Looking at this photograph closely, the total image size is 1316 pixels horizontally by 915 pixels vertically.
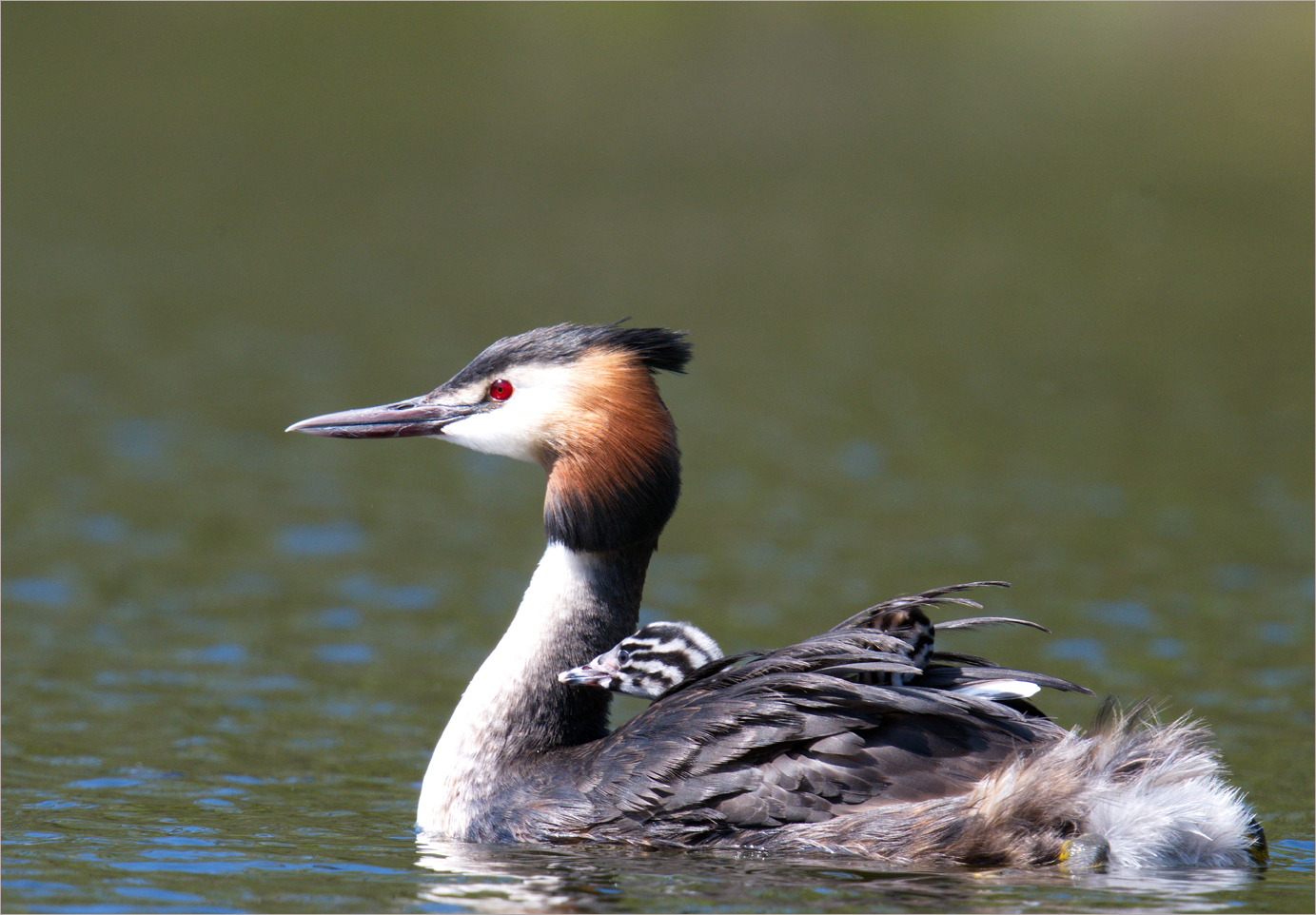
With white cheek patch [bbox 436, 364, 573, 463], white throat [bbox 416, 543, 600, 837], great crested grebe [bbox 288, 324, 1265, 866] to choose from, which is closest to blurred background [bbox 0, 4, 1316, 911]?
white throat [bbox 416, 543, 600, 837]

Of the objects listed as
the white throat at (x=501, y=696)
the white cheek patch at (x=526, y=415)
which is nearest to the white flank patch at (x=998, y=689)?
the white throat at (x=501, y=696)

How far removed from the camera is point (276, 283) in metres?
22.1

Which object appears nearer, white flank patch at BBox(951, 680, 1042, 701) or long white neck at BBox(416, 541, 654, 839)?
white flank patch at BBox(951, 680, 1042, 701)

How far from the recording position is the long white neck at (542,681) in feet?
23.4

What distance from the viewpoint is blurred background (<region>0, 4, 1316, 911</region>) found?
9336 mm

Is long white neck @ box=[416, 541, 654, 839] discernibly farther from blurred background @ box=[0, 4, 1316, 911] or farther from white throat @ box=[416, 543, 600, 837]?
blurred background @ box=[0, 4, 1316, 911]

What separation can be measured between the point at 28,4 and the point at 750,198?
22.4m

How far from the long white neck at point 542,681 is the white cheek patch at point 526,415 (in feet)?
1.42

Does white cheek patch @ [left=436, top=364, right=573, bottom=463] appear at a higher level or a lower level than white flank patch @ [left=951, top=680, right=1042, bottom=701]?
higher

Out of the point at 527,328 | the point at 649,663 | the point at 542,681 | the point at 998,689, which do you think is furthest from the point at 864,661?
the point at 527,328

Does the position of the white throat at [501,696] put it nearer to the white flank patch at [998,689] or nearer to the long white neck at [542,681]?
the long white neck at [542,681]

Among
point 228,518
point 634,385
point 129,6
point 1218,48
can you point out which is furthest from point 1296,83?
point 634,385

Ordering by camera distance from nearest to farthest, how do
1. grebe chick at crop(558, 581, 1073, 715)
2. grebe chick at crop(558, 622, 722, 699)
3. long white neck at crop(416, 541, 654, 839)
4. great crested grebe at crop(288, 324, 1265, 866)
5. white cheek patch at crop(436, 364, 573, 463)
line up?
great crested grebe at crop(288, 324, 1265, 866)
grebe chick at crop(558, 581, 1073, 715)
grebe chick at crop(558, 622, 722, 699)
long white neck at crop(416, 541, 654, 839)
white cheek patch at crop(436, 364, 573, 463)

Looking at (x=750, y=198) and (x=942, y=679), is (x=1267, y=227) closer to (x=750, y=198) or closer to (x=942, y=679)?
(x=750, y=198)
